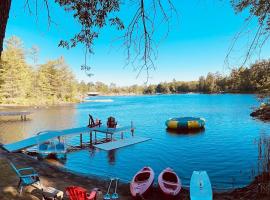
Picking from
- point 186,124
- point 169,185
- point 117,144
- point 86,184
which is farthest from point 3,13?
point 186,124

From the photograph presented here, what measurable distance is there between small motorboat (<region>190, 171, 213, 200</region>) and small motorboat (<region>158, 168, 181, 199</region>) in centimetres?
93

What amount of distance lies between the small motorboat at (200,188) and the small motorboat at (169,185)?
93 centimetres

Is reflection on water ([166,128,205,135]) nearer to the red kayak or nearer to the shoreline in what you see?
the shoreline

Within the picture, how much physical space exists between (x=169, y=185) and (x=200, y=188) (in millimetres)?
1783

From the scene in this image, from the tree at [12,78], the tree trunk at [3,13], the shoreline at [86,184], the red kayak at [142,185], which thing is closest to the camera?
the tree trunk at [3,13]

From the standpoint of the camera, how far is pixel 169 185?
1102cm

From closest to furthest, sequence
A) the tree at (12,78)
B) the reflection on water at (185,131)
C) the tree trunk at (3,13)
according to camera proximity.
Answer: the tree trunk at (3,13) → the reflection on water at (185,131) → the tree at (12,78)

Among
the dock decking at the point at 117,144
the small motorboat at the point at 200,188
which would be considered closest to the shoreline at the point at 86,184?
the small motorboat at the point at 200,188

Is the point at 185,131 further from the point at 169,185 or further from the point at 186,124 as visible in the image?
the point at 169,185

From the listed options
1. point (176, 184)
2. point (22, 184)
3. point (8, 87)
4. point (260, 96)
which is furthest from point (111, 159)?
point (8, 87)

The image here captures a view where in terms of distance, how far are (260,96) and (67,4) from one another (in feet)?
29.6

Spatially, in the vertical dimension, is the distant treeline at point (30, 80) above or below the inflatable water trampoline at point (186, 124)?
above

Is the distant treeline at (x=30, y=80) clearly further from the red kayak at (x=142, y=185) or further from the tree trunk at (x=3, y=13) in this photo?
the tree trunk at (x=3, y=13)

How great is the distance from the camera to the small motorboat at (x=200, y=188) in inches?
360
